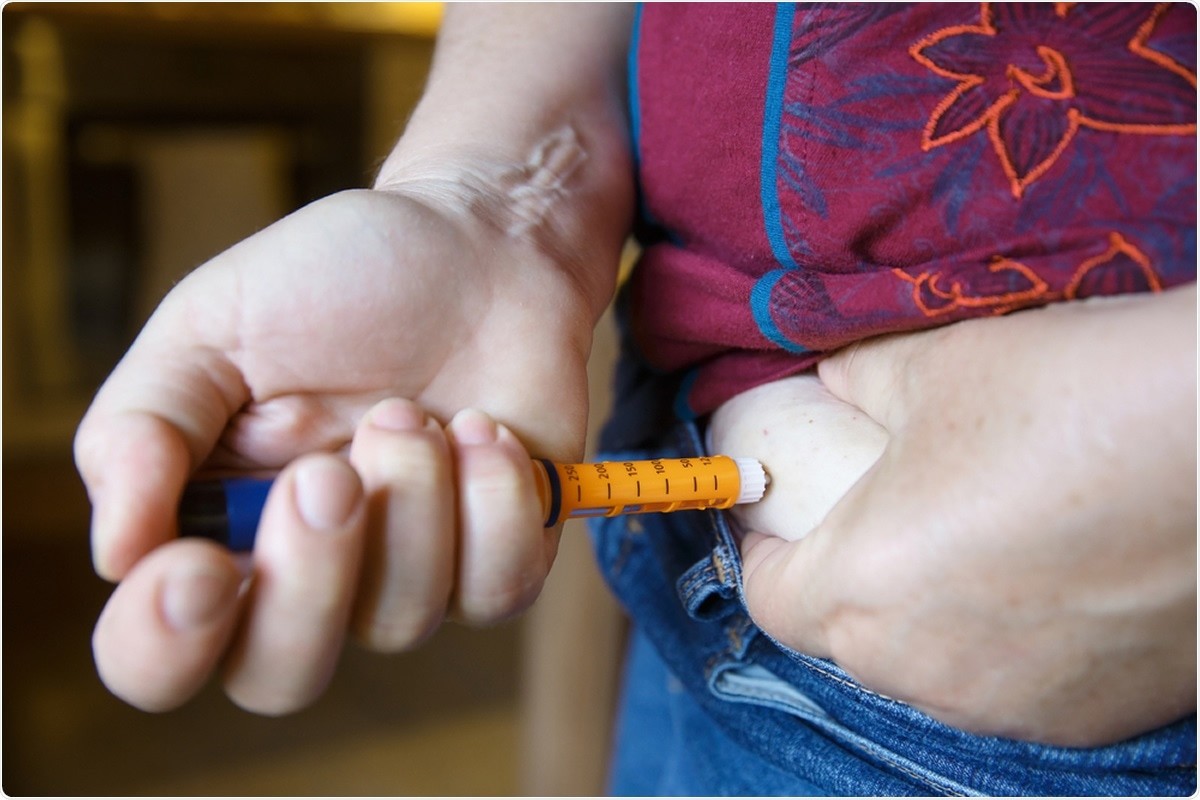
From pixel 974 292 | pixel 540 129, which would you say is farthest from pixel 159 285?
pixel 974 292

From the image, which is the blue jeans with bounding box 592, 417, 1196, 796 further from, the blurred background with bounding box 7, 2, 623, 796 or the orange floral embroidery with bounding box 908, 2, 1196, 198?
the blurred background with bounding box 7, 2, 623, 796

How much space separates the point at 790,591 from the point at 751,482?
0.06m

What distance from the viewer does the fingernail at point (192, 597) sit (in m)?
0.36

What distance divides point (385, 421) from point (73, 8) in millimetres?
1685

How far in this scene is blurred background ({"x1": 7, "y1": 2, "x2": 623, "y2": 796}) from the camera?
5.39 feet

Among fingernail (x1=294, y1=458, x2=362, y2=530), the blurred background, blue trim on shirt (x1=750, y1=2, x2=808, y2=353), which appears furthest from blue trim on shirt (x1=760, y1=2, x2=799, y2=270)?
the blurred background

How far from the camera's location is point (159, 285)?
6.91 feet

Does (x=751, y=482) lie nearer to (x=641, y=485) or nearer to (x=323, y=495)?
(x=641, y=485)

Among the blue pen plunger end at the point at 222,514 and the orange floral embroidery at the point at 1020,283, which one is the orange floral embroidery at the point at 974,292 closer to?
the orange floral embroidery at the point at 1020,283

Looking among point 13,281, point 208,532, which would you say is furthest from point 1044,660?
point 13,281

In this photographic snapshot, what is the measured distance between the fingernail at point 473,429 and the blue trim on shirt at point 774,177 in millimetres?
139

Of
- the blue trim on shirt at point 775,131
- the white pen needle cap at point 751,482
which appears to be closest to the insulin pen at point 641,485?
the white pen needle cap at point 751,482

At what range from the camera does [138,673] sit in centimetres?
37

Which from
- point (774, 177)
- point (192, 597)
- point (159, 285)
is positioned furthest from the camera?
point (159, 285)
